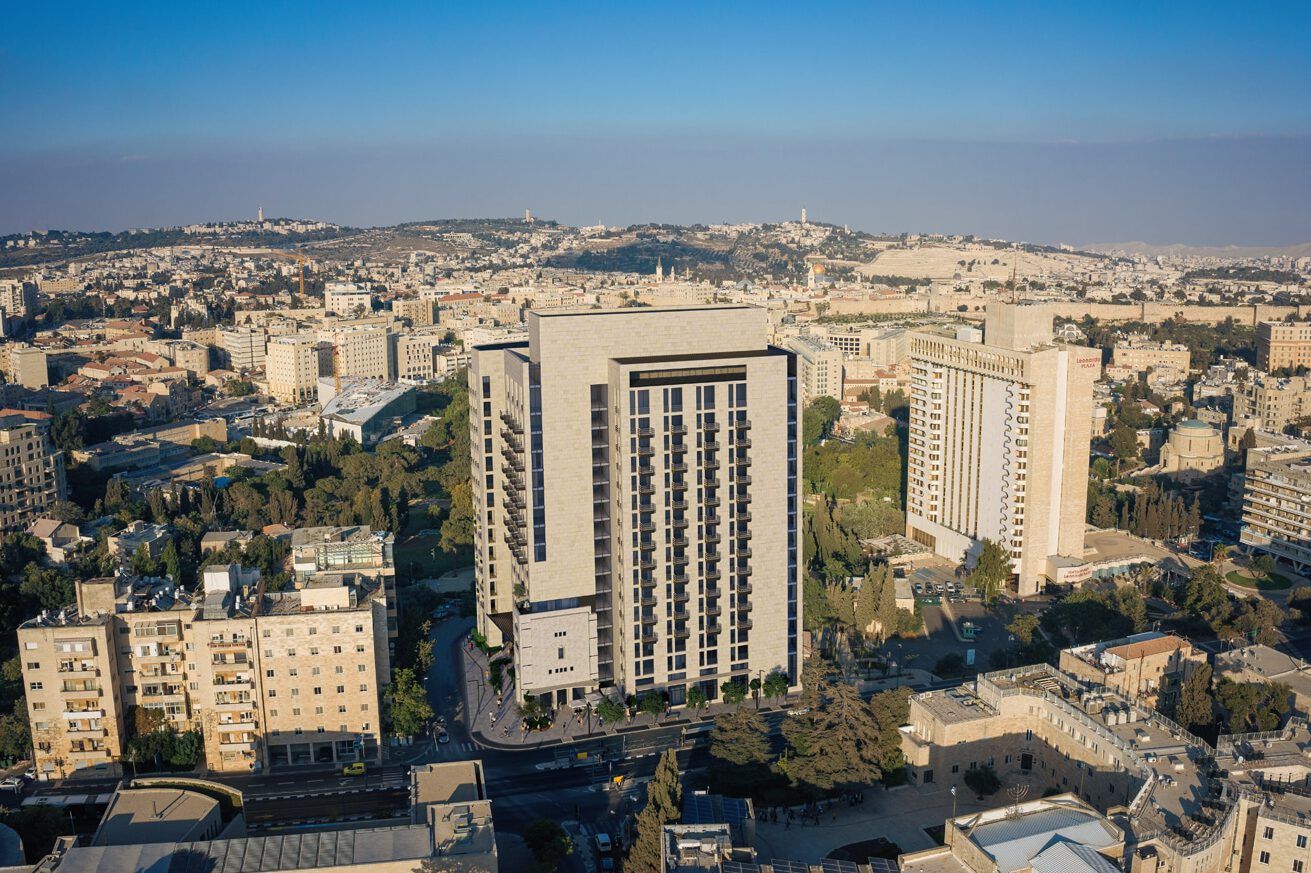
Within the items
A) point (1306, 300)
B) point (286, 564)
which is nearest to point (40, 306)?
point (286, 564)

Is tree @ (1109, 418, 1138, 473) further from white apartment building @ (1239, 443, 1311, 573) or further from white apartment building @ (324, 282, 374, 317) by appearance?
white apartment building @ (324, 282, 374, 317)

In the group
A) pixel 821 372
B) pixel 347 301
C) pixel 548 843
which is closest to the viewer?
pixel 548 843

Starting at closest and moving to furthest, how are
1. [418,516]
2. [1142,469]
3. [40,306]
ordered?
[418,516] < [1142,469] < [40,306]

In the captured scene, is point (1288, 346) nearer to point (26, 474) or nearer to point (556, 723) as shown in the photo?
point (556, 723)

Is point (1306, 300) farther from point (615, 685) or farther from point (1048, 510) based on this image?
point (615, 685)

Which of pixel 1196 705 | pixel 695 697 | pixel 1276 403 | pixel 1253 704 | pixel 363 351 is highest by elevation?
pixel 363 351

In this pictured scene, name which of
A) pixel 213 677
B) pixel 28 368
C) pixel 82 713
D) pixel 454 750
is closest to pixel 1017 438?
pixel 454 750

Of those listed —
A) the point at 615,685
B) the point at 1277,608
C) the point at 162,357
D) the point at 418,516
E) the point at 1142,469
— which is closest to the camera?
the point at 615,685
